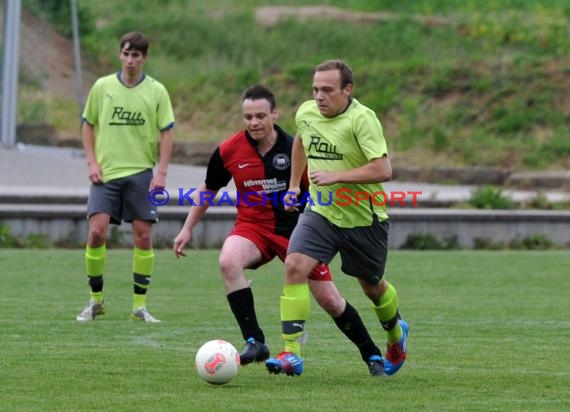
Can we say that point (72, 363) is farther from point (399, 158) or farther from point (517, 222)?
point (399, 158)

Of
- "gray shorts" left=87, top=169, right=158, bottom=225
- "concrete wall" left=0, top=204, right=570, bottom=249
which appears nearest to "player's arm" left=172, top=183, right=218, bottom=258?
"gray shorts" left=87, top=169, right=158, bottom=225

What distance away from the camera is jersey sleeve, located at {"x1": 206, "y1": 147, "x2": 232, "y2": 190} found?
8938 millimetres

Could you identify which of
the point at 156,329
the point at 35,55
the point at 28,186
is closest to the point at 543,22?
the point at 35,55

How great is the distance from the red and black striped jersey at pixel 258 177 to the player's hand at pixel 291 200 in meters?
0.35

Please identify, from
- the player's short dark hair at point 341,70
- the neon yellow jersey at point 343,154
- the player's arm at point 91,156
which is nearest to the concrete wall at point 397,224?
the player's arm at point 91,156

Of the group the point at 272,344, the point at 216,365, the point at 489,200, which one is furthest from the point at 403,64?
the point at 216,365

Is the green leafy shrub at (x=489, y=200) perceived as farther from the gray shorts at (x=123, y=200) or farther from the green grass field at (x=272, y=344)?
the gray shorts at (x=123, y=200)

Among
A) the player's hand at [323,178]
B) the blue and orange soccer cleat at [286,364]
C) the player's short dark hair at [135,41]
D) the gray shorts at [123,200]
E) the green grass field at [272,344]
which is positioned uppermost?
the player's short dark hair at [135,41]

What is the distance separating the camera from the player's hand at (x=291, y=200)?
27.7ft

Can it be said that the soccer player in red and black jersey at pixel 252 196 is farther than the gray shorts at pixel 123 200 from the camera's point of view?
No

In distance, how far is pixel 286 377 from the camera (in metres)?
8.09

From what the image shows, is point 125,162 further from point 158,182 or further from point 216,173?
point 216,173

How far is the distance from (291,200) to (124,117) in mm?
3215

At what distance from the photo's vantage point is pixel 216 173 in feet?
29.3
